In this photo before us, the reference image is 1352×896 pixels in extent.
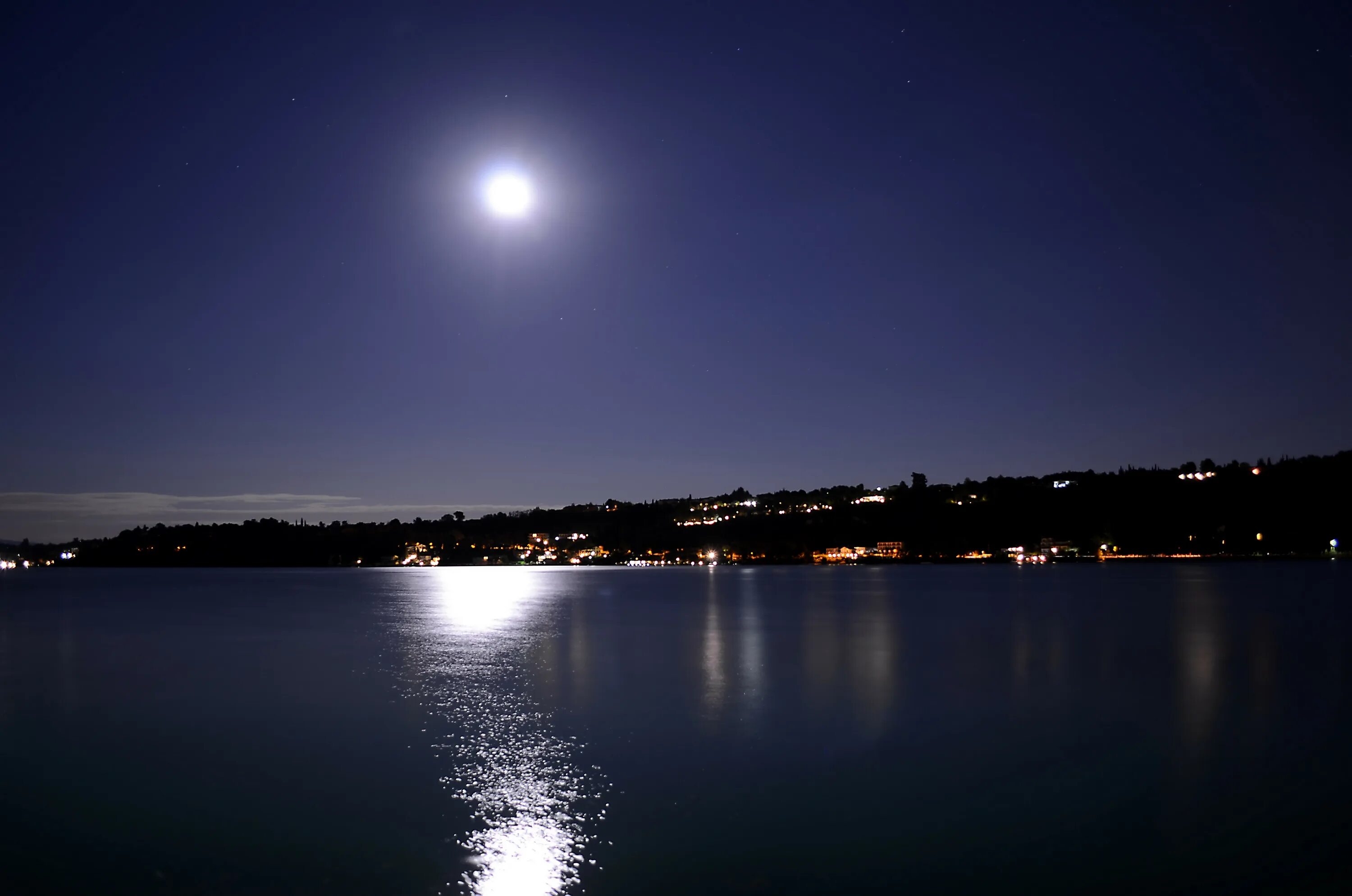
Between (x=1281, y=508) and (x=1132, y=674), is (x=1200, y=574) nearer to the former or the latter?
(x=1281, y=508)

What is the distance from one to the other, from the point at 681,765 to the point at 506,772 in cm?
234

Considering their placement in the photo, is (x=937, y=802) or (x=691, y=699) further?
(x=691, y=699)

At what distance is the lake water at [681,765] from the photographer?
27.7ft

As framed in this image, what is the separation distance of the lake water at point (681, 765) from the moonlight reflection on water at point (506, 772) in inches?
2.2

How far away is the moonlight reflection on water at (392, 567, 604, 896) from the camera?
8.21 metres

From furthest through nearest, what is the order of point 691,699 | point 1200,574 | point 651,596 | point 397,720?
point 1200,574
point 651,596
point 691,699
point 397,720

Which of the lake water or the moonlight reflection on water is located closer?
the moonlight reflection on water

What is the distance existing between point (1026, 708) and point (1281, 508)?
142228mm

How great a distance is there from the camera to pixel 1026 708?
1678 centimetres

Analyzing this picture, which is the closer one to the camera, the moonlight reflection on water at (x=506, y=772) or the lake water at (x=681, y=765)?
the moonlight reflection on water at (x=506, y=772)

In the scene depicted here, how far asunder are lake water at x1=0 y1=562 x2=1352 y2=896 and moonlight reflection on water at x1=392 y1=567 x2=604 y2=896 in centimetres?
6

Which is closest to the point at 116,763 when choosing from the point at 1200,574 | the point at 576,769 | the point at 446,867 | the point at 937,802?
the point at 576,769

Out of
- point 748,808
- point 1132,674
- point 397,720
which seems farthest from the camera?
point 1132,674

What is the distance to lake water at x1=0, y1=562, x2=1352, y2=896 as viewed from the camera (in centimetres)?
843
